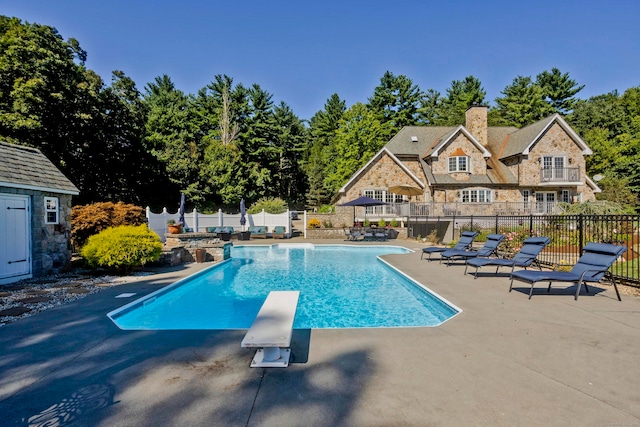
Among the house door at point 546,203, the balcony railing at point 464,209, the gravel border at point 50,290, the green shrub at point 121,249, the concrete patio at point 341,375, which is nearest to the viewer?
the concrete patio at point 341,375

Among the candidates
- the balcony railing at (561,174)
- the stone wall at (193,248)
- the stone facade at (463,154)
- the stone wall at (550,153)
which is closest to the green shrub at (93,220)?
the stone wall at (193,248)

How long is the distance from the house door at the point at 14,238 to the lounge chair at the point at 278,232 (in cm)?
1492

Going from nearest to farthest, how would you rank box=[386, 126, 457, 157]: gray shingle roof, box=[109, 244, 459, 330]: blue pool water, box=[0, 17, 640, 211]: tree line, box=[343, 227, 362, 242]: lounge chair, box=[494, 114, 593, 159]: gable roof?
1. box=[109, 244, 459, 330]: blue pool water
2. box=[0, 17, 640, 211]: tree line
3. box=[343, 227, 362, 242]: lounge chair
4. box=[494, 114, 593, 159]: gable roof
5. box=[386, 126, 457, 157]: gray shingle roof

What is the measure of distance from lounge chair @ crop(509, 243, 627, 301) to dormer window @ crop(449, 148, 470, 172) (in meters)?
20.9

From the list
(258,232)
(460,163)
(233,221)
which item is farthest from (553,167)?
(233,221)

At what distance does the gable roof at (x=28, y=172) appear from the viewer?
862cm

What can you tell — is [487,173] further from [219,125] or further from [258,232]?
[219,125]

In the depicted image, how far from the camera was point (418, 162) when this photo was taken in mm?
29000

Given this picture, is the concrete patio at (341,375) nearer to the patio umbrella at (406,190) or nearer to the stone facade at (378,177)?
the patio umbrella at (406,190)

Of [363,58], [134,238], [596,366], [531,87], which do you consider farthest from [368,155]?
[596,366]

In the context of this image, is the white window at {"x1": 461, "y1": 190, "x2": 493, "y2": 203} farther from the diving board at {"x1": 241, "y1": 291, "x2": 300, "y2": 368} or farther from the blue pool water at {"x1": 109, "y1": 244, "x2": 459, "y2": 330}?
the diving board at {"x1": 241, "y1": 291, "x2": 300, "y2": 368}

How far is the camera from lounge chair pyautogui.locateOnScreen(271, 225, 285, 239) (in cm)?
2310

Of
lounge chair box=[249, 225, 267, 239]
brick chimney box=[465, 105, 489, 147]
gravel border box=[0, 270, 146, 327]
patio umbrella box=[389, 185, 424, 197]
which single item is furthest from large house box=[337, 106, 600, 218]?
gravel border box=[0, 270, 146, 327]

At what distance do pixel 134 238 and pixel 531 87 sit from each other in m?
47.4
